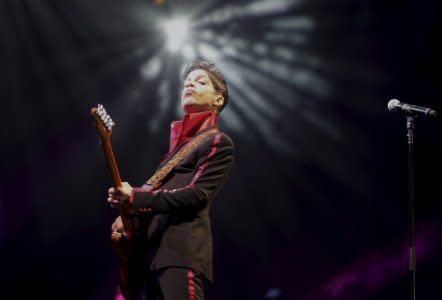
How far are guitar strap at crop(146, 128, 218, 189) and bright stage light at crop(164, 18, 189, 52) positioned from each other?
98.2 inches

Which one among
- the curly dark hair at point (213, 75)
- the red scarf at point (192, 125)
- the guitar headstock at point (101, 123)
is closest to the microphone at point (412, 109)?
the curly dark hair at point (213, 75)

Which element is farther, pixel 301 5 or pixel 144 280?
pixel 301 5

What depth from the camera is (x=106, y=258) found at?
4.72 m

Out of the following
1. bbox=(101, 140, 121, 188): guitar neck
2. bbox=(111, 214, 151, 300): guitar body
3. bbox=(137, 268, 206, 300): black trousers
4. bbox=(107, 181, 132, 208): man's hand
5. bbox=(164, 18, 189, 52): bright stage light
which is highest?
bbox=(164, 18, 189, 52): bright stage light

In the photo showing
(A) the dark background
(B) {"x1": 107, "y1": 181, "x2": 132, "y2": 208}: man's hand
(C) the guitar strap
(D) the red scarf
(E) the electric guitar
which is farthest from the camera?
(A) the dark background

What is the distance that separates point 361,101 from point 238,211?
1422 millimetres

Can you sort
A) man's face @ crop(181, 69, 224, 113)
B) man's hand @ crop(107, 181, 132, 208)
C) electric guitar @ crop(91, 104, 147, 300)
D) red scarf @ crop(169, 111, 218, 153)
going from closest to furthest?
1. man's hand @ crop(107, 181, 132, 208)
2. electric guitar @ crop(91, 104, 147, 300)
3. red scarf @ crop(169, 111, 218, 153)
4. man's face @ crop(181, 69, 224, 113)

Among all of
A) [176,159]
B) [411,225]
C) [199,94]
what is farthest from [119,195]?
[411,225]

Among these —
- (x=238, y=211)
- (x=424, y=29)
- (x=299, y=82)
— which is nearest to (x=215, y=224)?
(x=238, y=211)

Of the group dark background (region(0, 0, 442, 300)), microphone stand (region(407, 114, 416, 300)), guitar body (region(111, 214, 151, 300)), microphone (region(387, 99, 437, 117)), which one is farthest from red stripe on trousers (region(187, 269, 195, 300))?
dark background (region(0, 0, 442, 300))

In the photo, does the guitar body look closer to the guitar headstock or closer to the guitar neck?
the guitar neck

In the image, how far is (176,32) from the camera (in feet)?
16.2

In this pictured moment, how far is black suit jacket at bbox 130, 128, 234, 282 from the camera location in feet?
7.61

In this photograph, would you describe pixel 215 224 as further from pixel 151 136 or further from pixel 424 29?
pixel 424 29
